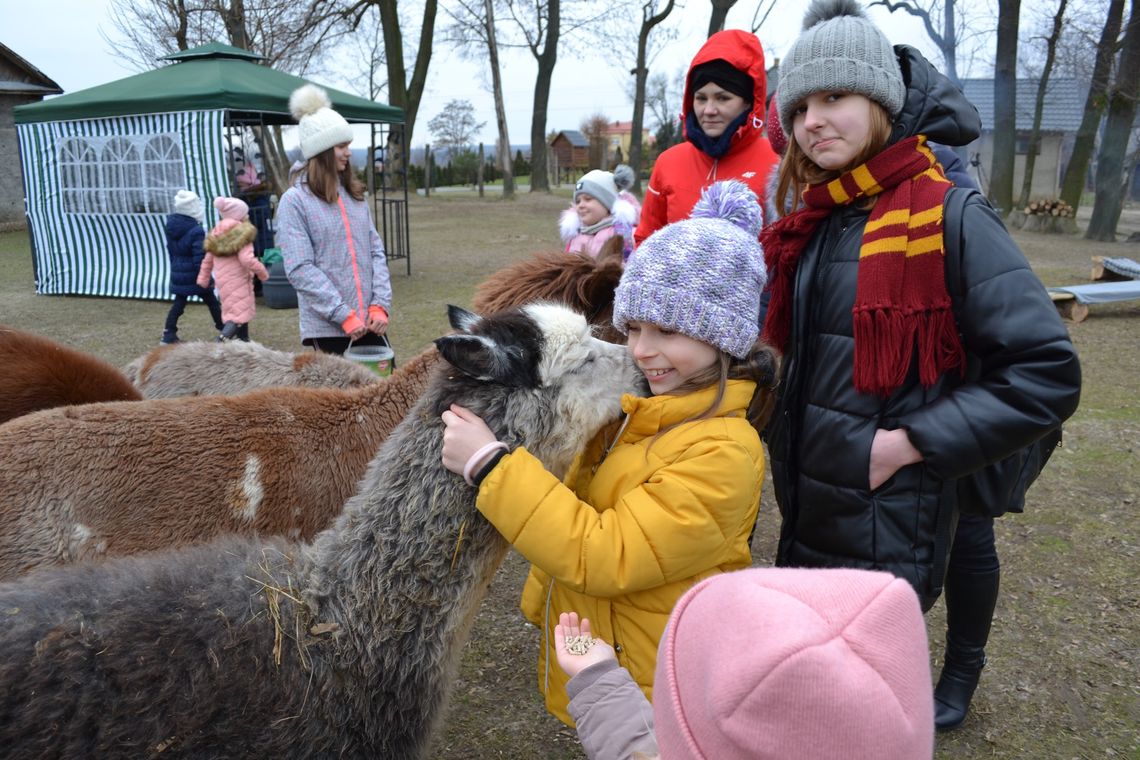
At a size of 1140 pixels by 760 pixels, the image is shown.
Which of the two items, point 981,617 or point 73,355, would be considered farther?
point 73,355

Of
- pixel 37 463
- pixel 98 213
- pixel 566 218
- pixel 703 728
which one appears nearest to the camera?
Result: pixel 703 728

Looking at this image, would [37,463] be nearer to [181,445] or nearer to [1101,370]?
[181,445]

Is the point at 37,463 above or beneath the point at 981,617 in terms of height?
above

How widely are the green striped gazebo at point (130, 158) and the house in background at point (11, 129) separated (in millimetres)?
9850

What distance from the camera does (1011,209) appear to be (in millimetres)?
22344

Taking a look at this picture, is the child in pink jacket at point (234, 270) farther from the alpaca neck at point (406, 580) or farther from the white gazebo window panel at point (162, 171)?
the alpaca neck at point (406, 580)

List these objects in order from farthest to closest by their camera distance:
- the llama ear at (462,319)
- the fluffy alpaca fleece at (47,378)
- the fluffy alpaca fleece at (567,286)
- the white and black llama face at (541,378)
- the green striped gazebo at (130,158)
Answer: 1. the green striped gazebo at (130,158)
2. the fluffy alpaca fleece at (47,378)
3. the fluffy alpaca fleece at (567,286)
4. the llama ear at (462,319)
5. the white and black llama face at (541,378)

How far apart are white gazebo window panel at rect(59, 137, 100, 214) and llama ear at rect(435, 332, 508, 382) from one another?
12846mm

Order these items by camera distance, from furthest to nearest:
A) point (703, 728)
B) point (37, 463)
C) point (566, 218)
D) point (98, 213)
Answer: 1. point (98, 213)
2. point (566, 218)
3. point (37, 463)
4. point (703, 728)

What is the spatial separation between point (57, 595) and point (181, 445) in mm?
986

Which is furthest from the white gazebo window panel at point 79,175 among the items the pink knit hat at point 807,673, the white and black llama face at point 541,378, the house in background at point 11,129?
the pink knit hat at point 807,673

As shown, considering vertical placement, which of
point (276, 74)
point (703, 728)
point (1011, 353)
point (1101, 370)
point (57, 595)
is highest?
point (276, 74)

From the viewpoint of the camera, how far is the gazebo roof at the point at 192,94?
11.1 m

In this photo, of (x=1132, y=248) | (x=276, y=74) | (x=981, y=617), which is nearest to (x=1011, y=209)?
(x=1132, y=248)
